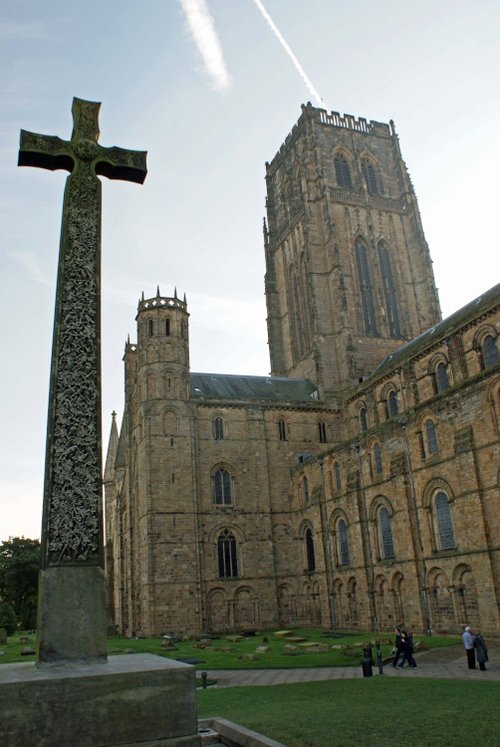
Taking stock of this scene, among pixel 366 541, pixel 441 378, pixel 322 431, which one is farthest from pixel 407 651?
pixel 322 431

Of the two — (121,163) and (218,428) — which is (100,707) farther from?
(218,428)

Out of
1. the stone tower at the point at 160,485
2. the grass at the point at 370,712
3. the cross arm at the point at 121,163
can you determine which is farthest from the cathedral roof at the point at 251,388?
the cross arm at the point at 121,163

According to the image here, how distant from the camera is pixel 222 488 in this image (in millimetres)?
44250

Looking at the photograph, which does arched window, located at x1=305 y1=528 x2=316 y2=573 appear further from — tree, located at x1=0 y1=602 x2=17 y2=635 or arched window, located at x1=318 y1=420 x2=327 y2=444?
tree, located at x1=0 y1=602 x2=17 y2=635

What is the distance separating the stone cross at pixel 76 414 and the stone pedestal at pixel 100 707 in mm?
678

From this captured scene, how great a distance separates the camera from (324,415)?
160 ft

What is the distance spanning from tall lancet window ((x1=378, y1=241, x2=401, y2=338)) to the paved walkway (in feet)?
114

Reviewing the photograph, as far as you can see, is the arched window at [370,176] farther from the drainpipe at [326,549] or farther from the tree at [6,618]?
the tree at [6,618]

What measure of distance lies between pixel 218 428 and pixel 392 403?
12395 mm

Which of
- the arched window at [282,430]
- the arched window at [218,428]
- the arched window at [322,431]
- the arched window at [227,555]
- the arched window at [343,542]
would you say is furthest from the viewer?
the arched window at [322,431]

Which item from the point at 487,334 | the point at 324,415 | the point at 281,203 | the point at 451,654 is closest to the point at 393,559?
the point at 451,654

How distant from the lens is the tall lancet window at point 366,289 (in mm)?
54281

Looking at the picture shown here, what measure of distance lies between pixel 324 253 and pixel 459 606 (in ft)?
116

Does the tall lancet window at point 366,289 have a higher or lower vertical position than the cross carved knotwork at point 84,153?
higher
